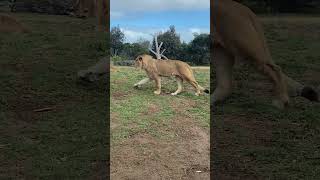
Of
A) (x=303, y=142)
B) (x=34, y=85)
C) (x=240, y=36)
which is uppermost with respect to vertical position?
(x=240, y=36)

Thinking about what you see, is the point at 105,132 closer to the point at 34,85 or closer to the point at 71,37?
the point at 34,85

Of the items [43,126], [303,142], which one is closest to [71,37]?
[43,126]

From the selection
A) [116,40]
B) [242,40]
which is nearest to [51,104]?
[116,40]

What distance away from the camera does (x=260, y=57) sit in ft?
12.0

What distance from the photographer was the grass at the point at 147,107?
364 centimetres

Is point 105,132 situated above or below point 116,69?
below

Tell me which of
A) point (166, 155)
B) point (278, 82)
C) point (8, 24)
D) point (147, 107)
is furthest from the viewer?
point (8, 24)

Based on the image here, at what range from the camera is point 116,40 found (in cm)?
441

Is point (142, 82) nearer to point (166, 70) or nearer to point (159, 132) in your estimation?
point (166, 70)

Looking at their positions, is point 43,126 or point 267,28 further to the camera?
point 267,28

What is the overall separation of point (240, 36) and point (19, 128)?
1.59m

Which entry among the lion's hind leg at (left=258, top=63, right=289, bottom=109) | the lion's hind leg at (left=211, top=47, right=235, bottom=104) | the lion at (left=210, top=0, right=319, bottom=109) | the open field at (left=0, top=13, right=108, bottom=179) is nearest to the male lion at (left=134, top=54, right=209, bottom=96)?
the lion's hind leg at (left=211, top=47, right=235, bottom=104)

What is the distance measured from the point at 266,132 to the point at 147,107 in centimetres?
87

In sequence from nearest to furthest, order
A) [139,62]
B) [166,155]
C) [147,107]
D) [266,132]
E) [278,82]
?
[166,155]
[266,132]
[278,82]
[147,107]
[139,62]
